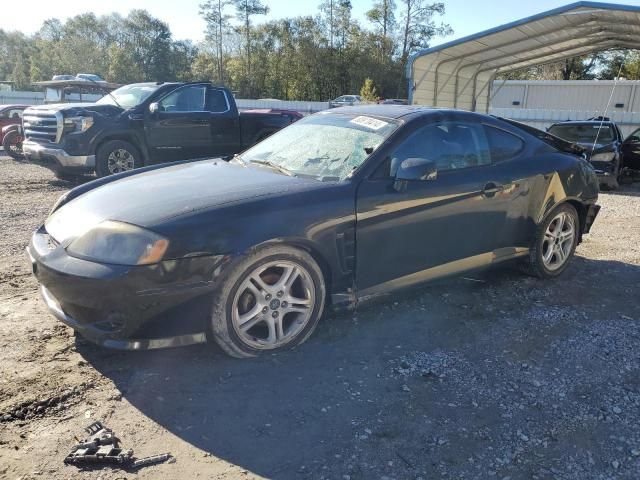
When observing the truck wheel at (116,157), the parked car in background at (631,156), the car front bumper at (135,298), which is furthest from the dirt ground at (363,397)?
the parked car in background at (631,156)

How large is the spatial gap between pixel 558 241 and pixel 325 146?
2.53 meters

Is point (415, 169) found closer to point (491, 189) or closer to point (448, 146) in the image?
point (448, 146)

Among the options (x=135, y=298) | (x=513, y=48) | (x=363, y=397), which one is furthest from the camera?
(x=513, y=48)

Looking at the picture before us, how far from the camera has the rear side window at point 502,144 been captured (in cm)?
435

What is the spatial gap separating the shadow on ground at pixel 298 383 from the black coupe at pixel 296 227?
9.3 inches

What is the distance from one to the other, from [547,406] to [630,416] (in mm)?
425

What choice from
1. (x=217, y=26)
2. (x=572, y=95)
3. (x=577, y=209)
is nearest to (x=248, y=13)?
(x=217, y=26)

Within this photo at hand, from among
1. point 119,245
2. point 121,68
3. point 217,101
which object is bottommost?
point 119,245

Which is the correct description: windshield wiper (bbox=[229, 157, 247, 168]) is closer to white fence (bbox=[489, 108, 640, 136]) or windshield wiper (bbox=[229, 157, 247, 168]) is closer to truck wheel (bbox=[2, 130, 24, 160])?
truck wheel (bbox=[2, 130, 24, 160])

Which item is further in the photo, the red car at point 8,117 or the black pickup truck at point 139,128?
the red car at point 8,117

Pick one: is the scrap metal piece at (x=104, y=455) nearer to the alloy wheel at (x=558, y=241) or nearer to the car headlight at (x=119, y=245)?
the car headlight at (x=119, y=245)

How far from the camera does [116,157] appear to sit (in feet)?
29.8

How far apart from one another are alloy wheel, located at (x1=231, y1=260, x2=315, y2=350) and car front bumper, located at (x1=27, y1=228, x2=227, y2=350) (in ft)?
0.82

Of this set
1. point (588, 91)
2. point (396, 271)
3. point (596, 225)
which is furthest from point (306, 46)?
point (396, 271)
